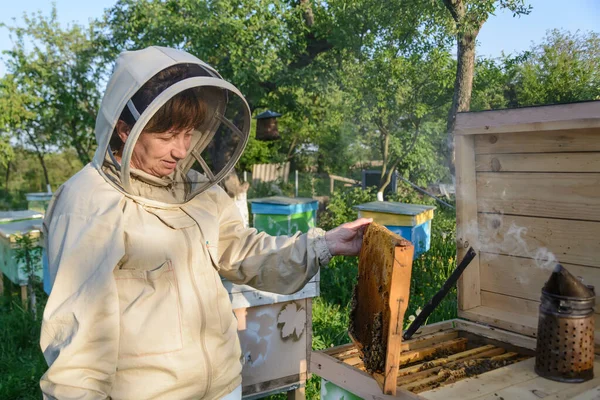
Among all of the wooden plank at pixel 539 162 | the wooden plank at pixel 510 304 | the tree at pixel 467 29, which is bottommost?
the wooden plank at pixel 510 304

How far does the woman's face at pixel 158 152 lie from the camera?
1497 millimetres

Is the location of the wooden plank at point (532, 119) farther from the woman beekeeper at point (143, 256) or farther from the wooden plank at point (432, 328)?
the wooden plank at point (432, 328)

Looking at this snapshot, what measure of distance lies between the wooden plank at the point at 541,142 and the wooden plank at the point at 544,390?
0.76 meters

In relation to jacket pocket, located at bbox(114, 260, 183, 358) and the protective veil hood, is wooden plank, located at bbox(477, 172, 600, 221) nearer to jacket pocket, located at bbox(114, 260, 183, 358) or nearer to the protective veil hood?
the protective veil hood

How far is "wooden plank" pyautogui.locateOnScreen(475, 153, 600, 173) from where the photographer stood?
1.74m

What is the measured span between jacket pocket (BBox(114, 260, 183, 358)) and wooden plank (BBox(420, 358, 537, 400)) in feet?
2.41

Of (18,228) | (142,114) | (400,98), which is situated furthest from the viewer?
(400,98)

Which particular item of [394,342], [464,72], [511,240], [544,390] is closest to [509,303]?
[511,240]

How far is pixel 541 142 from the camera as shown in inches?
73.2

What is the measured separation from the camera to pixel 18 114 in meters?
13.1

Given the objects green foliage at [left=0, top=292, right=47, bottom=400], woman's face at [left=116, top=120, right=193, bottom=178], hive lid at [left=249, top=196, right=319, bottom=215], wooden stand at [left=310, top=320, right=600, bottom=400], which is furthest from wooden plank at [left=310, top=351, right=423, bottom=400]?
hive lid at [left=249, top=196, right=319, bottom=215]

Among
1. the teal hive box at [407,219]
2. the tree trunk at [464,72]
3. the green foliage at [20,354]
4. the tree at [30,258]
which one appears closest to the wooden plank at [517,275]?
the green foliage at [20,354]

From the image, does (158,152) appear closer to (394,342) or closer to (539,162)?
(394,342)

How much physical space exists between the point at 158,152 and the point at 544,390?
52.1 inches
